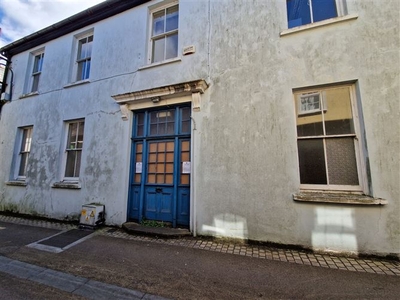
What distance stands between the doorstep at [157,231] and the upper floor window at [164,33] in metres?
4.70

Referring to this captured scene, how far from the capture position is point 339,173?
13.0ft

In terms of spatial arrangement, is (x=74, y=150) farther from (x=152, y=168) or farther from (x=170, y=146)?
(x=170, y=146)

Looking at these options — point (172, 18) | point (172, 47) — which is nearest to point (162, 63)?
point (172, 47)

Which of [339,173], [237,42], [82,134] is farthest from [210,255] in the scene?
[82,134]

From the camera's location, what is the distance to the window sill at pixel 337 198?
3.50 metres

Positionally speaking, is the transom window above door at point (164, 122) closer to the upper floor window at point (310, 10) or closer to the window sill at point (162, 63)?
the window sill at point (162, 63)

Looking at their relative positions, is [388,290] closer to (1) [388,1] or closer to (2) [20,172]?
(1) [388,1]

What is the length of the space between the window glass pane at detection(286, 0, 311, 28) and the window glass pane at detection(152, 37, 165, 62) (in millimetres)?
3463

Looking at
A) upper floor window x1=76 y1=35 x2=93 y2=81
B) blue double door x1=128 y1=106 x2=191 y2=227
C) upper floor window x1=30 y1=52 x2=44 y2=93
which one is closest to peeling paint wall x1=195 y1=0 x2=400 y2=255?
blue double door x1=128 y1=106 x2=191 y2=227

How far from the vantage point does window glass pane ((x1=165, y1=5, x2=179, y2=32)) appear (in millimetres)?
5918

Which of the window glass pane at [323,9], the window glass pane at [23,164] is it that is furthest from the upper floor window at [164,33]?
the window glass pane at [23,164]

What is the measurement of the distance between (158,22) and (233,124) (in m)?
4.21

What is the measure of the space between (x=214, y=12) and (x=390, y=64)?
13.3ft

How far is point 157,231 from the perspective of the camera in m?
4.65
